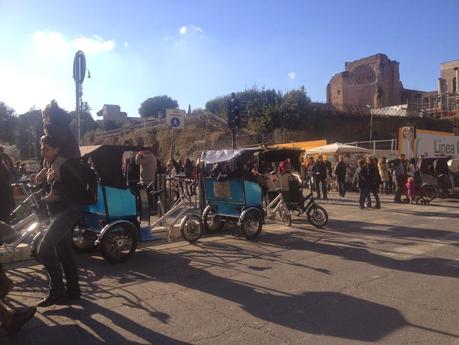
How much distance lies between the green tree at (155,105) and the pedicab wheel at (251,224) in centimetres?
7985

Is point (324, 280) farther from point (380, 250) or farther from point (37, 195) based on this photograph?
point (37, 195)

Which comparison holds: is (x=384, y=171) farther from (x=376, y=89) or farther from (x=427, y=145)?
(x=376, y=89)

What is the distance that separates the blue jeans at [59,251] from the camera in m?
5.23

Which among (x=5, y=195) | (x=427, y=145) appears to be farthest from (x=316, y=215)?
(x=427, y=145)

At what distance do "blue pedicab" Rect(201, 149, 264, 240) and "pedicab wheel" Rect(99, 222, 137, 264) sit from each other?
265 cm

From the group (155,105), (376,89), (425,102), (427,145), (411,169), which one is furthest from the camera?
(155,105)

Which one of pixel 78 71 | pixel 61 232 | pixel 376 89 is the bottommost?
pixel 61 232

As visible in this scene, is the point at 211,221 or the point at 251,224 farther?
the point at 211,221

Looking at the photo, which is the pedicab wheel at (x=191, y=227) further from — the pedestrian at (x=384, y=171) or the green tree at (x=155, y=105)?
the green tree at (x=155, y=105)

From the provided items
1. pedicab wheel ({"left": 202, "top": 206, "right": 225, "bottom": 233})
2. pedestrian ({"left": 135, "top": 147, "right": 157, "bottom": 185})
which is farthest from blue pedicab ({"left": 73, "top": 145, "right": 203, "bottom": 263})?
pedestrian ({"left": 135, "top": 147, "right": 157, "bottom": 185})

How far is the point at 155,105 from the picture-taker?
8969 centimetres

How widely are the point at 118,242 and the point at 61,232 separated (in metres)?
2.27

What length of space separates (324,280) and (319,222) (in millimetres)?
5041

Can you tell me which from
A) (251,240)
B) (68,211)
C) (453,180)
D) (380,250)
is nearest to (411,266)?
(380,250)
